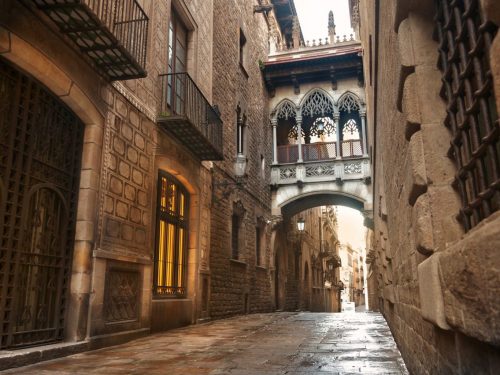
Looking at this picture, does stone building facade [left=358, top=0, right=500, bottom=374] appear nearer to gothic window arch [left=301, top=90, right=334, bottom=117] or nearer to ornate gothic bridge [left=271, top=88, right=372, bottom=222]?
ornate gothic bridge [left=271, top=88, right=372, bottom=222]

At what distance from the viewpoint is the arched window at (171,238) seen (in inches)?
357

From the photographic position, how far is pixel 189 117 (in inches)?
382

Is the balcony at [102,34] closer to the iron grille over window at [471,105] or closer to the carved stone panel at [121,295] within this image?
the carved stone panel at [121,295]

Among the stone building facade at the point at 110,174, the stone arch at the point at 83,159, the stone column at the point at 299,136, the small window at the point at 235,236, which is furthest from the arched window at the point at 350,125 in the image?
the stone arch at the point at 83,159

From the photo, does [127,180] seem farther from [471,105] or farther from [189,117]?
[471,105]

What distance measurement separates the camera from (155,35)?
29.2 feet

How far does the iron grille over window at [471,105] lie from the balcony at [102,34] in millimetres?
4383

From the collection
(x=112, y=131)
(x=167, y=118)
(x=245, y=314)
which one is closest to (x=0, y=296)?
(x=112, y=131)

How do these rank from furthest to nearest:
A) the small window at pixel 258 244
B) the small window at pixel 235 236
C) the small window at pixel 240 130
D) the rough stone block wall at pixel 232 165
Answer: the small window at pixel 258 244
the small window at pixel 240 130
the small window at pixel 235 236
the rough stone block wall at pixel 232 165

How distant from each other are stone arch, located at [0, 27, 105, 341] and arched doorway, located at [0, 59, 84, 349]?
93 mm


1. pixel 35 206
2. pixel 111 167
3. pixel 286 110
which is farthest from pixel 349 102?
pixel 35 206

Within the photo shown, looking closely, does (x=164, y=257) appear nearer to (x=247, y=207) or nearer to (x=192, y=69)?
(x=192, y=69)

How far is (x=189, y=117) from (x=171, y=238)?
102 inches

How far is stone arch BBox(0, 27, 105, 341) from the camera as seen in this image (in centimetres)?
547
